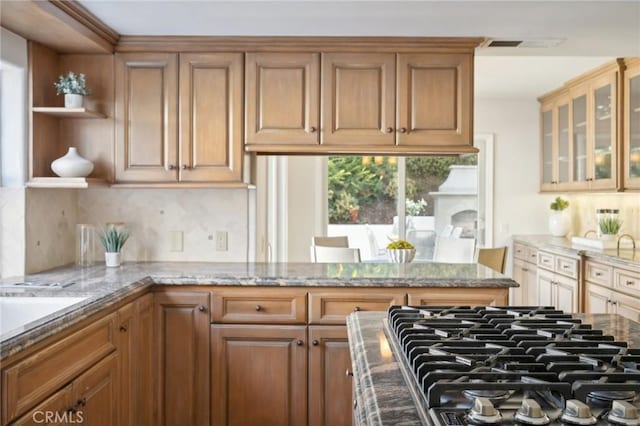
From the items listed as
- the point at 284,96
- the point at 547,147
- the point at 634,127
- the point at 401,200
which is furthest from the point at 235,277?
the point at 547,147

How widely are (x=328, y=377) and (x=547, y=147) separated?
14.7 feet

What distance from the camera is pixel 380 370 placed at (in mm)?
1278

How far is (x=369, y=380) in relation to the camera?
1218mm

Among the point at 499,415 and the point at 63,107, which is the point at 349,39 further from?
the point at 499,415

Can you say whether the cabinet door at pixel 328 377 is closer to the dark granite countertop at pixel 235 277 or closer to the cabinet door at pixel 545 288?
the dark granite countertop at pixel 235 277

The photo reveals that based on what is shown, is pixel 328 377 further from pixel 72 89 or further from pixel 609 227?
pixel 609 227

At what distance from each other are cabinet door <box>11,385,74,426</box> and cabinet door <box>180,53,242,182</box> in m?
1.53

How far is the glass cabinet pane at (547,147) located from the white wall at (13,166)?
5118 mm

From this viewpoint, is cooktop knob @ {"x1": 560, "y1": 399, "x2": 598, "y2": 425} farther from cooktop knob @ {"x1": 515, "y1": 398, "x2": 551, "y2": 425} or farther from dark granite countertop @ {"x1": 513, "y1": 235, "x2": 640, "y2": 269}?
dark granite countertop @ {"x1": 513, "y1": 235, "x2": 640, "y2": 269}

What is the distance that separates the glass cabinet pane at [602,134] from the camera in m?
4.82

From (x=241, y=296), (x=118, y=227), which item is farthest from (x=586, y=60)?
(x=118, y=227)

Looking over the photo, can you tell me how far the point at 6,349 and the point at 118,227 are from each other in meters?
1.78

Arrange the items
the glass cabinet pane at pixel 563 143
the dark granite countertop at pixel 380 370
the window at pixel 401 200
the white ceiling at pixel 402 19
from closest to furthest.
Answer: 1. the dark granite countertop at pixel 380 370
2. the white ceiling at pixel 402 19
3. the glass cabinet pane at pixel 563 143
4. the window at pixel 401 200

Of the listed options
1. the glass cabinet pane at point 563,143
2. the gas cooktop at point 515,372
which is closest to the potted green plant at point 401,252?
the glass cabinet pane at point 563,143
